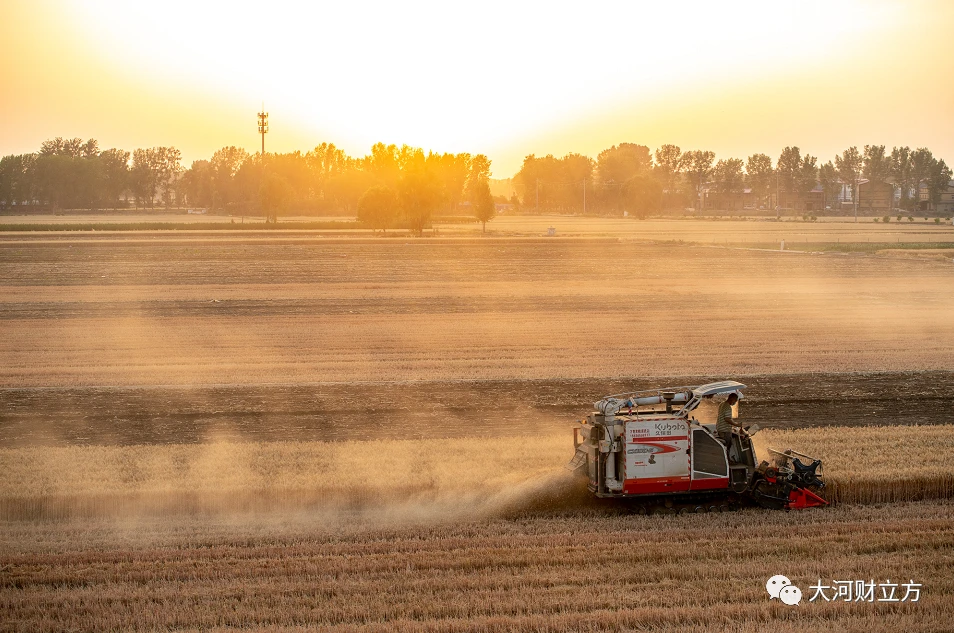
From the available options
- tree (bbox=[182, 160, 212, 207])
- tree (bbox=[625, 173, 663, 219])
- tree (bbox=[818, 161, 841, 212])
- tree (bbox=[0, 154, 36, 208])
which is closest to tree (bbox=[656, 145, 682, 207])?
tree (bbox=[818, 161, 841, 212])

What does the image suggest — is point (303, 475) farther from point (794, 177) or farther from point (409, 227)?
point (794, 177)

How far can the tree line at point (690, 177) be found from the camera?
569 feet

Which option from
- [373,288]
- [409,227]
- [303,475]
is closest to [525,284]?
[373,288]

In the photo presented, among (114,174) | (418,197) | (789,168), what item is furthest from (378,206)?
(789,168)

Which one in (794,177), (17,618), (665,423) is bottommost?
(17,618)

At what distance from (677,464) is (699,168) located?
185396 millimetres

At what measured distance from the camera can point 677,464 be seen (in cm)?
1309

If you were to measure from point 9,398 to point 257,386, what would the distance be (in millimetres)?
5709

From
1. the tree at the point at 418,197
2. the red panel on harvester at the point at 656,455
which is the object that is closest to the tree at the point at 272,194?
the tree at the point at 418,197

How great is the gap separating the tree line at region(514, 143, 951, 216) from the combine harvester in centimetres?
15358

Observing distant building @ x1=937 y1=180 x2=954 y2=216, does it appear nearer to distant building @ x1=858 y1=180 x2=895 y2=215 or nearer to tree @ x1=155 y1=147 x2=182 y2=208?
distant building @ x1=858 y1=180 x2=895 y2=215

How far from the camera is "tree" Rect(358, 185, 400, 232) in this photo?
9806 cm

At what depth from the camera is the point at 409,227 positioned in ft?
335

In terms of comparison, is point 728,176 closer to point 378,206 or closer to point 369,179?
point 369,179
